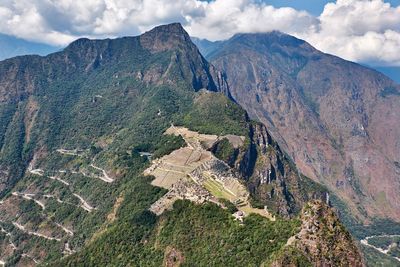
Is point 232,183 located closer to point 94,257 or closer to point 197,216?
point 197,216

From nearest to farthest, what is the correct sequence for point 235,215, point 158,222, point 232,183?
point 235,215
point 158,222
point 232,183

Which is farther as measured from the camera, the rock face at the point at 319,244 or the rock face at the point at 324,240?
the rock face at the point at 324,240

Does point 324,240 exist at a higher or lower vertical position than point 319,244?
higher

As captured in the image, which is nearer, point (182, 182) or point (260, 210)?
point (260, 210)

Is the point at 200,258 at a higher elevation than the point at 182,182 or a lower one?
lower

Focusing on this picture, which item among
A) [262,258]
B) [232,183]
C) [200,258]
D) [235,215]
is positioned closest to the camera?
[262,258]

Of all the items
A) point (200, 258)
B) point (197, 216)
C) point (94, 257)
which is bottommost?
point (94, 257)

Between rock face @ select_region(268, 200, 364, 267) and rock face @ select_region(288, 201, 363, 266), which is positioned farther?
rock face @ select_region(288, 201, 363, 266)

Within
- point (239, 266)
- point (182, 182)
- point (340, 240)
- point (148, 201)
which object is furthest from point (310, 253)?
point (148, 201)

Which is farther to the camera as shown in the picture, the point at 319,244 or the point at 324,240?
the point at 324,240
